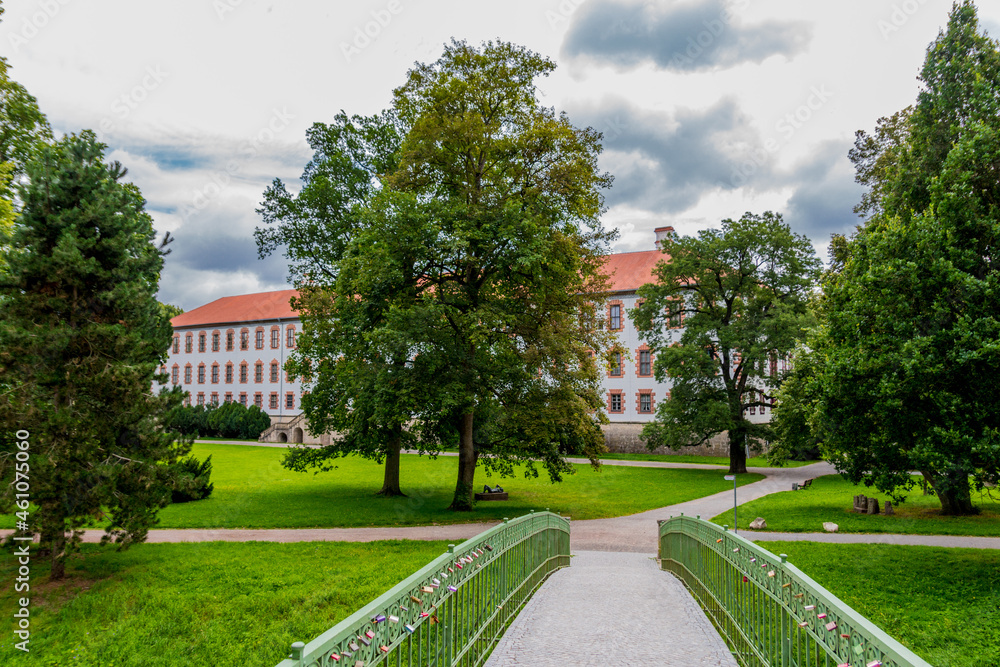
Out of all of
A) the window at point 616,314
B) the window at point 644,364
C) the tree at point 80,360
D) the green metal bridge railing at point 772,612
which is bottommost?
the green metal bridge railing at point 772,612

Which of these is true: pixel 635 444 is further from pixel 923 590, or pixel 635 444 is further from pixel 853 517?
pixel 923 590

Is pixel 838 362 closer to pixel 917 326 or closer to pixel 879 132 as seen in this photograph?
pixel 917 326

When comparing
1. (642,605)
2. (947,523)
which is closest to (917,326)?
(642,605)

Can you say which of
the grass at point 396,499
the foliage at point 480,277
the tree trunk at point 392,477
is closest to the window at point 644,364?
the grass at point 396,499

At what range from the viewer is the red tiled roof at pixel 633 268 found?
4884 cm

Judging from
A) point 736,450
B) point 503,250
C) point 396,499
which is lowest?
point 396,499

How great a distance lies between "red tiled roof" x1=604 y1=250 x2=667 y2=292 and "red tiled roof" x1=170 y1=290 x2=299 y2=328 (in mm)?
31783

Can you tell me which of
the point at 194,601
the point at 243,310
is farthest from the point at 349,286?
the point at 243,310

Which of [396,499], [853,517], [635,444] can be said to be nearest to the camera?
[853,517]

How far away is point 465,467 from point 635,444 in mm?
28672

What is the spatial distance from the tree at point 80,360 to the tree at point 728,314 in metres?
28.2

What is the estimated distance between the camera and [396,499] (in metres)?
24.4

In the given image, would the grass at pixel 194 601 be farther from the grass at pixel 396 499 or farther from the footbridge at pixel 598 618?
the grass at pixel 396 499
